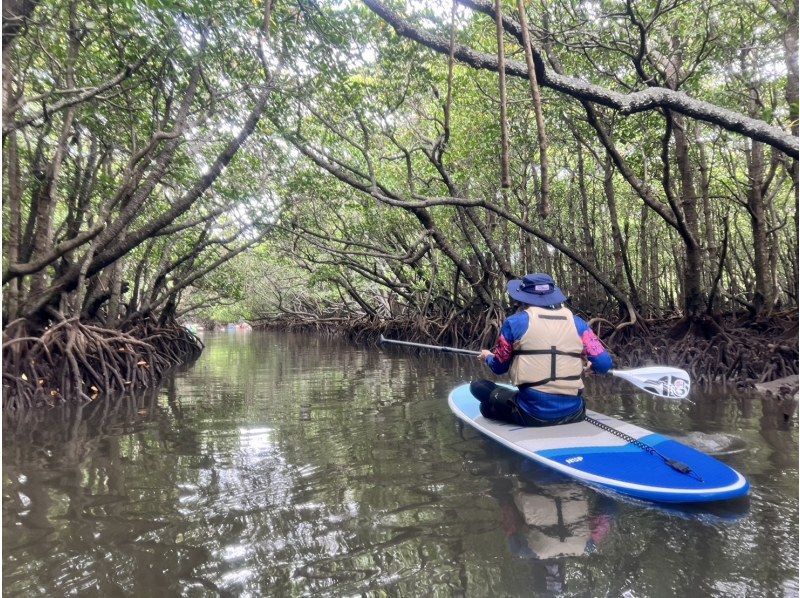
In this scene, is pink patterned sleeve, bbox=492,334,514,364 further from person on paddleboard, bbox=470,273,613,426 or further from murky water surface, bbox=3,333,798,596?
murky water surface, bbox=3,333,798,596

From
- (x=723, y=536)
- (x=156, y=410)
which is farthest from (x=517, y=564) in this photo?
(x=156, y=410)

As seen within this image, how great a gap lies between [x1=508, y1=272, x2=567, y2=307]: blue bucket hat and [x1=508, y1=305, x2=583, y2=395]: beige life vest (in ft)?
0.18

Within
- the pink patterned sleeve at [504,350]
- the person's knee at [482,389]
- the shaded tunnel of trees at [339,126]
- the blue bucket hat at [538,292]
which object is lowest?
the person's knee at [482,389]

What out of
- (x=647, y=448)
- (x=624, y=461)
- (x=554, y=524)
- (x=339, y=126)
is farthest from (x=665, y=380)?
(x=339, y=126)

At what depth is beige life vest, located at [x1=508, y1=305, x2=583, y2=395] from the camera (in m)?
3.39

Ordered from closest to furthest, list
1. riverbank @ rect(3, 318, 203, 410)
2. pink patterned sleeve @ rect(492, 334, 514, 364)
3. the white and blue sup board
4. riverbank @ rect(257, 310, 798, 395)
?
1. the white and blue sup board
2. pink patterned sleeve @ rect(492, 334, 514, 364)
3. riverbank @ rect(3, 318, 203, 410)
4. riverbank @ rect(257, 310, 798, 395)

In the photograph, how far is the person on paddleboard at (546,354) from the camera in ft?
11.1

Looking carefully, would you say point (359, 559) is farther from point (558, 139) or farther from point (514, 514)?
point (558, 139)

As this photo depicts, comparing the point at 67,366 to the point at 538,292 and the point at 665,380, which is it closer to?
the point at 538,292

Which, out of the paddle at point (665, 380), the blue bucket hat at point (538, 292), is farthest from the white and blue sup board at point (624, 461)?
the blue bucket hat at point (538, 292)

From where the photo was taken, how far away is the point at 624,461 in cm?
289

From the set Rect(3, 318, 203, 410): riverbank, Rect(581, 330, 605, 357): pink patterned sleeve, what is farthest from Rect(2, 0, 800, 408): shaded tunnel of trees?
Rect(581, 330, 605, 357): pink patterned sleeve

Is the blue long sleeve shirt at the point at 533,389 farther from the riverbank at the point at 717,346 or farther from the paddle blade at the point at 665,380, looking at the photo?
the riverbank at the point at 717,346

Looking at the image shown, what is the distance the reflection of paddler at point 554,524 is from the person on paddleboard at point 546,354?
736mm
